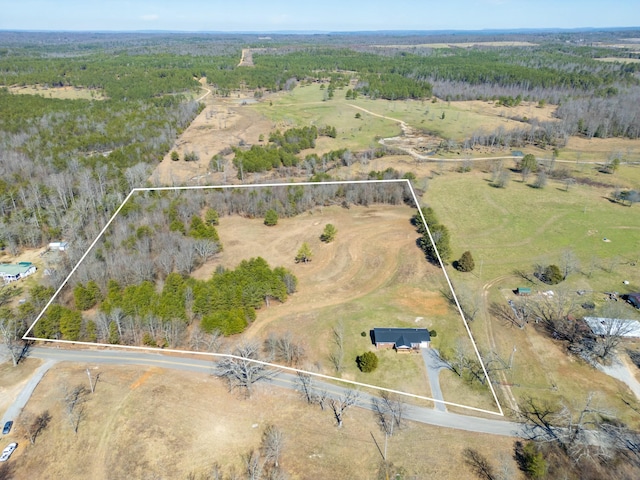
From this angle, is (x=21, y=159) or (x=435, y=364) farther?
(x=21, y=159)

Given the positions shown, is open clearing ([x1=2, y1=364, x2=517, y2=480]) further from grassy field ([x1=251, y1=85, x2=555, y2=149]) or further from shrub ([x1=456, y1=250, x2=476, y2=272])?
grassy field ([x1=251, y1=85, x2=555, y2=149])

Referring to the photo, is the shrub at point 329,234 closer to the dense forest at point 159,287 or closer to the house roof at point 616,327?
the dense forest at point 159,287

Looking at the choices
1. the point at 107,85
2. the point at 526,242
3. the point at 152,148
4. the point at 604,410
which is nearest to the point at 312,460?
the point at 604,410

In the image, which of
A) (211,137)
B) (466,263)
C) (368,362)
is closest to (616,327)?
(466,263)

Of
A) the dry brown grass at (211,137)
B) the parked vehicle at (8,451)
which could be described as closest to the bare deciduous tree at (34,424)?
the parked vehicle at (8,451)

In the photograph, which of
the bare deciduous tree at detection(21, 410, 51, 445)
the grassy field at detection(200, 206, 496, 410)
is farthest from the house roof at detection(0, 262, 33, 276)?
the bare deciduous tree at detection(21, 410, 51, 445)

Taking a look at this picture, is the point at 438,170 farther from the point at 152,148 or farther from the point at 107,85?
the point at 107,85
